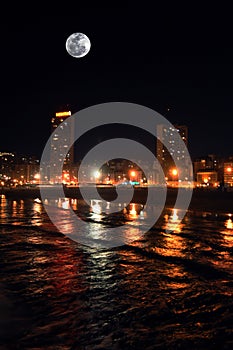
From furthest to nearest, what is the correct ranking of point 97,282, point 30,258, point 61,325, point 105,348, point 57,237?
point 57,237
point 30,258
point 97,282
point 61,325
point 105,348

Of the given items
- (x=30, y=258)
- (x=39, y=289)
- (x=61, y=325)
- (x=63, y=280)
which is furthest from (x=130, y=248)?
(x=61, y=325)

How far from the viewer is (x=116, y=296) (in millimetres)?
5758

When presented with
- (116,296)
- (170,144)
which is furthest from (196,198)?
(170,144)

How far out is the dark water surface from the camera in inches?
164

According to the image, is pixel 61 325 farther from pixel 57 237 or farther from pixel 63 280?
pixel 57 237

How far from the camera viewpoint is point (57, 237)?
12.0 m

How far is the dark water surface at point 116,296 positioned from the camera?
4176mm

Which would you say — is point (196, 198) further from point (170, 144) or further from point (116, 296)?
point (170, 144)

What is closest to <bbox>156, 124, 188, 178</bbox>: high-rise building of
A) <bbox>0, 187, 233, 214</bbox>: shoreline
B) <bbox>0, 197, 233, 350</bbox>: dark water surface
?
<bbox>0, 187, 233, 214</bbox>: shoreline

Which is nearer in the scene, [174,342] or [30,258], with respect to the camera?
[174,342]

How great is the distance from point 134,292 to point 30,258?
3.73 m

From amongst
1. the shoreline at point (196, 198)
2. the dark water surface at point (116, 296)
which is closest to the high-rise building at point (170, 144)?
the shoreline at point (196, 198)

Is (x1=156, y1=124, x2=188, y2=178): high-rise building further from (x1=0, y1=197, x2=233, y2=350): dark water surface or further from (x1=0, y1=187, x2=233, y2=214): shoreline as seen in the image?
(x1=0, y1=197, x2=233, y2=350): dark water surface

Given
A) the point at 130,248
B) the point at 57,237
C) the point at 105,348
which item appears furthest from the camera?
the point at 57,237
